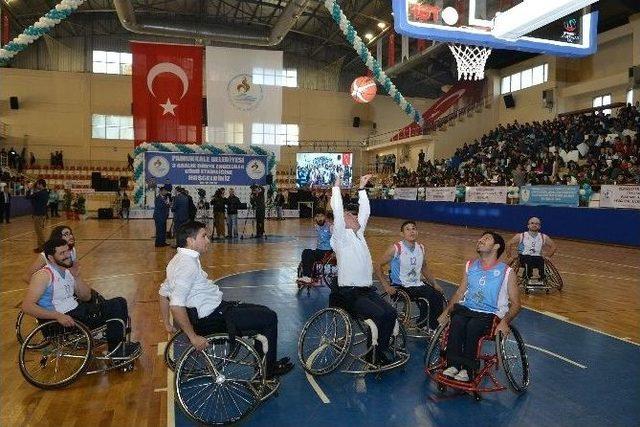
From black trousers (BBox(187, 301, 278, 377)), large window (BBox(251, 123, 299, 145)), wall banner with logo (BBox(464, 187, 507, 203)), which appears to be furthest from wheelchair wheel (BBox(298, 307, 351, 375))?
large window (BBox(251, 123, 299, 145))

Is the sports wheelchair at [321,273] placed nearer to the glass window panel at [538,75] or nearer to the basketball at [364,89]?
the basketball at [364,89]

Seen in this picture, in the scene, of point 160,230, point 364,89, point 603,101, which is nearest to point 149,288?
A: point 160,230

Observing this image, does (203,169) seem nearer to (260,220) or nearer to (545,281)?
(260,220)

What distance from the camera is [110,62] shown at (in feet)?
92.8

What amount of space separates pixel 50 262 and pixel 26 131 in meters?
27.0

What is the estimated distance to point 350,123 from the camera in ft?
104

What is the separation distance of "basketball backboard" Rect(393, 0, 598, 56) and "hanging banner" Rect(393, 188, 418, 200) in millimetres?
15987

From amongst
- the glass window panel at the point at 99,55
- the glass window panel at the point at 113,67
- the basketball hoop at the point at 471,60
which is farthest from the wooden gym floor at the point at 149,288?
the glass window panel at the point at 99,55

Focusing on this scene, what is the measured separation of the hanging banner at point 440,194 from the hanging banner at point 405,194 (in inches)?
37.6

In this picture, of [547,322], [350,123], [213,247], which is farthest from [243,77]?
[350,123]

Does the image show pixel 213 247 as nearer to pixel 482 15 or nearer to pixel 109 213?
pixel 482 15

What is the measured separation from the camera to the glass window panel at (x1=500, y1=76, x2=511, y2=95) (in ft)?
82.0

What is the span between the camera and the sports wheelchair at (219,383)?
308 centimetres

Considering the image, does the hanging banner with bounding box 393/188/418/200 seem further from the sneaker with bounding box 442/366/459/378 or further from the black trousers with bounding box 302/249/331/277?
the sneaker with bounding box 442/366/459/378
